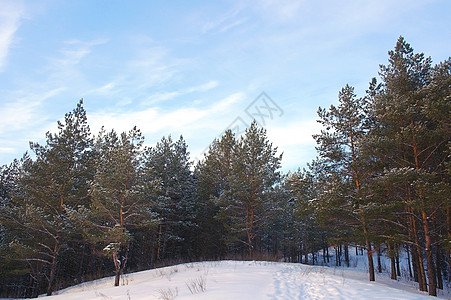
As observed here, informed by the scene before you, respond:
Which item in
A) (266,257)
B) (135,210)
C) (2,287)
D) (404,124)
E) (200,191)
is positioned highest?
(404,124)

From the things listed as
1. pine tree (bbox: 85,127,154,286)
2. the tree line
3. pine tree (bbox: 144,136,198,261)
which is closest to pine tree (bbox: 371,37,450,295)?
the tree line

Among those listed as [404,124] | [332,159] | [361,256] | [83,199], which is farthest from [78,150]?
[361,256]

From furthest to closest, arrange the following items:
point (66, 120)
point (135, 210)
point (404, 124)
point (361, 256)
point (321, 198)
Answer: point (361, 256) < point (66, 120) < point (135, 210) < point (321, 198) < point (404, 124)

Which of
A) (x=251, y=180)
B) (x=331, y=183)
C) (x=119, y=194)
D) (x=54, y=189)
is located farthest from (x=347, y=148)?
(x=54, y=189)

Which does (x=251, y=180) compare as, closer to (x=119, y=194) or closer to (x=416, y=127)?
(x=119, y=194)

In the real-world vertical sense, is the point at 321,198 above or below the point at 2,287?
above

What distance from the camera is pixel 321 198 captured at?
14375 mm

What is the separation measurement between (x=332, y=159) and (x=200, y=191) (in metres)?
15.8

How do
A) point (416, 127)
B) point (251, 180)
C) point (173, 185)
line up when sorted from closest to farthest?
1. point (416, 127)
2. point (251, 180)
3. point (173, 185)

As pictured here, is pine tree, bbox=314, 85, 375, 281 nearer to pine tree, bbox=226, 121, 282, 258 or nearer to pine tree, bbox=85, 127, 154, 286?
pine tree, bbox=226, 121, 282, 258

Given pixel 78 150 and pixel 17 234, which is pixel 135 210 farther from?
pixel 17 234

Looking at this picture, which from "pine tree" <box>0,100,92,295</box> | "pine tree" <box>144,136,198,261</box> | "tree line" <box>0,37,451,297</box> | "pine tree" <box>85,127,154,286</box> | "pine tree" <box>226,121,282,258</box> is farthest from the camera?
"pine tree" <box>144,136,198,261</box>

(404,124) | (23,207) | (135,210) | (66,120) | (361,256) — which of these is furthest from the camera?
(361,256)

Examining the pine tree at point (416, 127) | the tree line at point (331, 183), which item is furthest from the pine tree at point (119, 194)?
the pine tree at point (416, 127)
